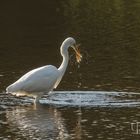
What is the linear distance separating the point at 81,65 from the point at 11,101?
21.1 feet

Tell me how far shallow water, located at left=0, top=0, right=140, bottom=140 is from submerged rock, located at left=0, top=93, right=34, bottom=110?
0.52 metres

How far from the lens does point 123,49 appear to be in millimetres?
30391

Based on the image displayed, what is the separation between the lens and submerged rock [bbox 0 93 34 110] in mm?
20375

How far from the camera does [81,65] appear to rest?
26.9 meters

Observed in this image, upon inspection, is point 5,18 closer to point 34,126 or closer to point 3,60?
point 3,60

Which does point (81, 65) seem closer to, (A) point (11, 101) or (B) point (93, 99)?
(B) point (93, 99)

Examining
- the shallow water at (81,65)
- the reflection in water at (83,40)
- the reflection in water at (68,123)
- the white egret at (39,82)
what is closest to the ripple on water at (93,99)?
the shallow water at (81,65)

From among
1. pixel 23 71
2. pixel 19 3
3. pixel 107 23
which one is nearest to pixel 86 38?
pixel 107 23

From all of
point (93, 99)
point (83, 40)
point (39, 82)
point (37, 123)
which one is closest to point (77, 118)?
point (37, 123)

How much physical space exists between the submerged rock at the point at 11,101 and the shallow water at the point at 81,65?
1.70 ft

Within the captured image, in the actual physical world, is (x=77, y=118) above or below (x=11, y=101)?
below

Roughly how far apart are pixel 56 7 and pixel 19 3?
3.84 m

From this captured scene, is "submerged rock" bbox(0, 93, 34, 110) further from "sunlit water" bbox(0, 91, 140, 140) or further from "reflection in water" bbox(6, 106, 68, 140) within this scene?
"reflection in water" bbox(6, 106, 68, 140)

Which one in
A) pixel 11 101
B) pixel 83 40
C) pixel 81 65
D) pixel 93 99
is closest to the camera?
pixel 93 99
